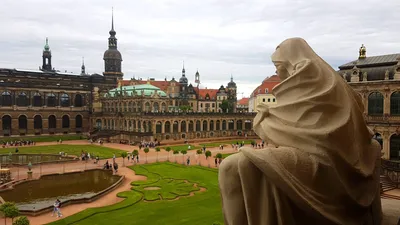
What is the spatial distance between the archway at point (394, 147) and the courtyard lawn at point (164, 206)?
61.2ft

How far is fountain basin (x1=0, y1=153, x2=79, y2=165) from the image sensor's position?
149 feet

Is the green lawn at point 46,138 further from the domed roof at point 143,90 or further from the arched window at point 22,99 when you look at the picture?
the domed roof at point 143,90

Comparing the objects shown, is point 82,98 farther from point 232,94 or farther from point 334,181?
point 334,181

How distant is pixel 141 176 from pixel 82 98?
62.9 m

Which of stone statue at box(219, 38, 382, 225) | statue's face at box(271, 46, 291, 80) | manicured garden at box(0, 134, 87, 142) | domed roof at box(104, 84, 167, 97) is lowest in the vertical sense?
manicured garden at box(0, 134, 87, 142)

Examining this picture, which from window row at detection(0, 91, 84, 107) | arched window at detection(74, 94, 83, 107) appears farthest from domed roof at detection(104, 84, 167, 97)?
window row at detection(0, 91, 84, 107)

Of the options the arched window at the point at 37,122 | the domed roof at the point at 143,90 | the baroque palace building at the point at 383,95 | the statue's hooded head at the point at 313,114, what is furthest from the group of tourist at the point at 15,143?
the statue's hooded head at the point at 313,114

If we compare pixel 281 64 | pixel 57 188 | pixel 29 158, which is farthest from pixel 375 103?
pixel 29 158

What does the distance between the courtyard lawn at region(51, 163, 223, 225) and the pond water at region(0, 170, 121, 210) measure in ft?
12.7

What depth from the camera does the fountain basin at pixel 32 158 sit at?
45.4m

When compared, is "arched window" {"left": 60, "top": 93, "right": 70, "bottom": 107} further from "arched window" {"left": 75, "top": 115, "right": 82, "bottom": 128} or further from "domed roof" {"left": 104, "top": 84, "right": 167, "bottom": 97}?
"domed roof" {"left": 104, "top": 84, "right": 167, "bottom": 97}

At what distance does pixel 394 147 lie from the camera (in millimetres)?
36188

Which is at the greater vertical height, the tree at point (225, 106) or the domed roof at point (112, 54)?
the domed roof at point (112, 54)

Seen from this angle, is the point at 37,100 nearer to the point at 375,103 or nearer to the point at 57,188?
the point at 57,188
